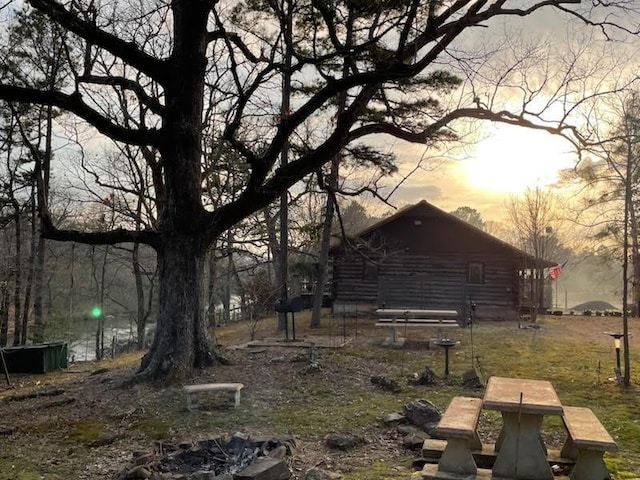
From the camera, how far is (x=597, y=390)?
33.7 feet

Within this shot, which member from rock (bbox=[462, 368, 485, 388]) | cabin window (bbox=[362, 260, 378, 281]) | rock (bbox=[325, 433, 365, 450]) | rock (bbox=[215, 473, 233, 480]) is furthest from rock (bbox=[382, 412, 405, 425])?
cabin window (bbox=[362, 260, 378, 281])

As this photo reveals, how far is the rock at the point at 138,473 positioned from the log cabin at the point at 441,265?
20.4 metres

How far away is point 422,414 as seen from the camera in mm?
7688

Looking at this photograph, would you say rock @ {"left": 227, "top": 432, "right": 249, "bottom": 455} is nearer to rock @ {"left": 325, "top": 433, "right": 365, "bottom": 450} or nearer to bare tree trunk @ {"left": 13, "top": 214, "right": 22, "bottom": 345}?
rock @ {"left": 325, "top": 433, "right": 365, "bottom": 450}

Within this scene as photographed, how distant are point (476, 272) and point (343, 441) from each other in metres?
20.8

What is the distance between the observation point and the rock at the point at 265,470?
5188 millimetres

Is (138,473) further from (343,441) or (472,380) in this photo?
(472,380)

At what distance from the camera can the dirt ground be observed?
6.59 m

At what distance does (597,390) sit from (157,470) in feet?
27.0

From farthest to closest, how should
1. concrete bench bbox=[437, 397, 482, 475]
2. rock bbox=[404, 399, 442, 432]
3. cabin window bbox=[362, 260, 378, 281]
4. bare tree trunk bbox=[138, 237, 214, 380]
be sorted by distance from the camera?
1. cabin window bbox=[362, 260, 378, 281]
2. bare tree trunk bbox=[138, 237, 214, 380]
3. rock bbox=[404, 399, 442, 432]
4. concrete bench bbox=[437, 397, 482, 475]

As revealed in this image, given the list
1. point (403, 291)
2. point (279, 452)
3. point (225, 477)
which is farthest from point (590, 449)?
point (403, 291)

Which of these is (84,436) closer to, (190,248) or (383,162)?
(190,248)

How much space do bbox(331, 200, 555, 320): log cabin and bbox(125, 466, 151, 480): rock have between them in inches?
804

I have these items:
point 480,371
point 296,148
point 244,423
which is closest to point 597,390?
point 480,371
